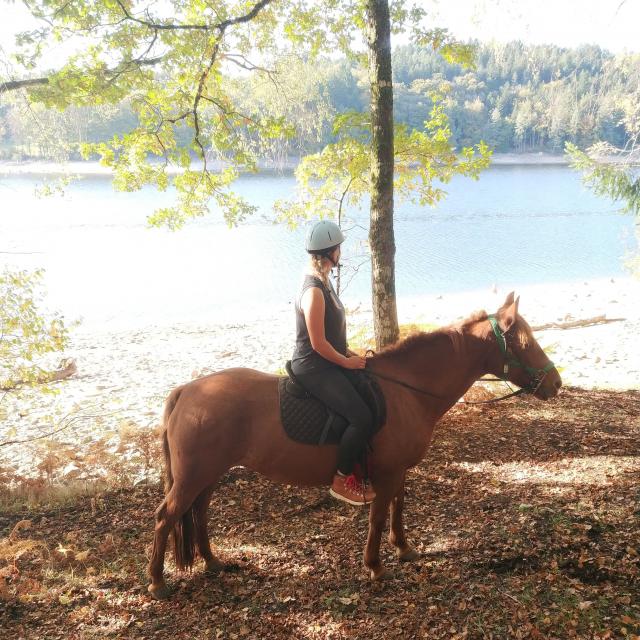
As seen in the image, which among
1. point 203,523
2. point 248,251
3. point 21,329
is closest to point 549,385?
point 203,523

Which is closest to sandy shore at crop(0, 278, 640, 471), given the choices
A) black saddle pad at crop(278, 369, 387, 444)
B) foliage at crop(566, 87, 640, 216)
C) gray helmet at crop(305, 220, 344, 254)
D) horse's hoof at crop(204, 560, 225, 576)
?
foliage at crop(566, 87, 640, 216)

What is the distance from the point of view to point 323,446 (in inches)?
138

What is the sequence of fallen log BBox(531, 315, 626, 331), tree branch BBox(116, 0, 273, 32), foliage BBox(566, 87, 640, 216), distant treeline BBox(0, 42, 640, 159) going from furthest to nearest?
distant treeline BBox(0, 42, 640, 159) → fallen log BBox(531, 315, 626, 331) → foliage BBox(566, 87, 640, 216) → tree branch BBox(116, 0, 273, 32)

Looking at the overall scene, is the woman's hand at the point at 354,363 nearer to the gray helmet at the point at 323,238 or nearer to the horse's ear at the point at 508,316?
the gray helmet at the point at 323,238

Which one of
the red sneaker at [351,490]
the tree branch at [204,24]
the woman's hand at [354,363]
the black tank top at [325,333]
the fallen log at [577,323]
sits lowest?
the fallen log at [577,323]

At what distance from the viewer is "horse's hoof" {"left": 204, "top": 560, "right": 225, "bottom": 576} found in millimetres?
3906

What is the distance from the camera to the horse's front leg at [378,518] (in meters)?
3.62

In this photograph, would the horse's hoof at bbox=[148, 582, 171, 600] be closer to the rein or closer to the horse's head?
the rein

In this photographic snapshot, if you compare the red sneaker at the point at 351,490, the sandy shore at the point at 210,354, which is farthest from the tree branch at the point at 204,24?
the red sneaker at the point at 351,490

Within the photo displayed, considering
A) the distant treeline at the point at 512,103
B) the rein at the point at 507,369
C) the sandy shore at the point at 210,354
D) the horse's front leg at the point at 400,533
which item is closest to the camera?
the rein at the point at 507,369

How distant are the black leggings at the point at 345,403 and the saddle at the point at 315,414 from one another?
0.07m

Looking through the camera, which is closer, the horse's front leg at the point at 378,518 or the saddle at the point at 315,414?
the saddle at the point at 315,414

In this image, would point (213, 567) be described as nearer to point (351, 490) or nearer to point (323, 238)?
point (351, 490)

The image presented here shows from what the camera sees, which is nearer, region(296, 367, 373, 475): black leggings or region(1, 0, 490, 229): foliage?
region(296, 367, 373, 475): black leggings
